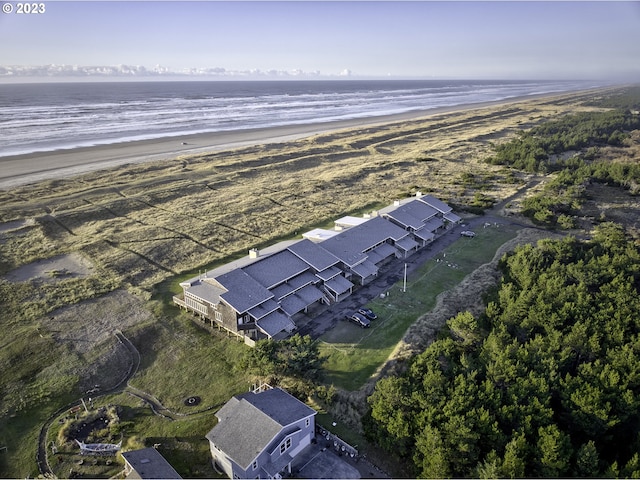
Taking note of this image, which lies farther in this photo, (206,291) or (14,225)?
(14,225)

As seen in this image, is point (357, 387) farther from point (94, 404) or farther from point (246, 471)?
point (94, 404)

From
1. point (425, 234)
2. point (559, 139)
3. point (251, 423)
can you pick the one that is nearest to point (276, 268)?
point (251, 423)

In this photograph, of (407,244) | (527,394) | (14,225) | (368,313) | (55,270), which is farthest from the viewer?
(14,225)

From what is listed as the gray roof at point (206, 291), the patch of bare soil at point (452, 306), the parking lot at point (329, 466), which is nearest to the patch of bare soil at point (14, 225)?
the gray roof at point (206, 291)

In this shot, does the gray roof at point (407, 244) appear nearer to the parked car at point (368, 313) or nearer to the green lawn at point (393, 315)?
the green lawn at point (393, 315)

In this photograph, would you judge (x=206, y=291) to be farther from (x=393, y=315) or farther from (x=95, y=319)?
(x=393, y=315)

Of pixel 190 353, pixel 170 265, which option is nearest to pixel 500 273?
pixel 190 353
